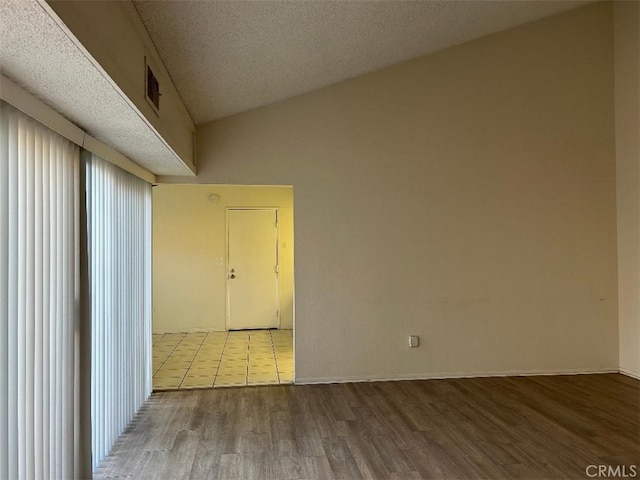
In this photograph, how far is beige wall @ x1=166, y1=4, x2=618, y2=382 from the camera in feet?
14.4

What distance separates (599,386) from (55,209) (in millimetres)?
4724

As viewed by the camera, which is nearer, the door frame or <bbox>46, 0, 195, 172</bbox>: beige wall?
<bbox>46, 0, 195, 172</bbox>: beige wall

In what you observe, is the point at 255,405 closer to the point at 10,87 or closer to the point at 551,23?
the point at 10,87

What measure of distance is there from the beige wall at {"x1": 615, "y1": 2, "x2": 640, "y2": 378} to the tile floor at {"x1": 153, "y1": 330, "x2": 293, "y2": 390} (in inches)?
140

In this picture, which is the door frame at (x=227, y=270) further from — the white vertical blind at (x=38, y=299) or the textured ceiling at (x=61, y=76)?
the white vertical blind at (x=38, y=299)

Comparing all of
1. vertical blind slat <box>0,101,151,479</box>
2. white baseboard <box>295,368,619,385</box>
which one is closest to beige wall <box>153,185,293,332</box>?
white baseboard <box>295,368,619,385</box>

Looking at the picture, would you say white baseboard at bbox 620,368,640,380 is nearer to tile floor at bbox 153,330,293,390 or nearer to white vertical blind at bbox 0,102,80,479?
tile floor at bbox 153,330,293,390

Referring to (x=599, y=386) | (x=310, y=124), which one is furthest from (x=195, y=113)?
(x=599, y=386)

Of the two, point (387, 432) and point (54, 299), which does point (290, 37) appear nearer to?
point (54, 299)

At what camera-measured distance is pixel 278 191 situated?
725 centimetres

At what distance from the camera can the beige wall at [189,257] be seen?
6910 mm

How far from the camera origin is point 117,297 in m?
3.19

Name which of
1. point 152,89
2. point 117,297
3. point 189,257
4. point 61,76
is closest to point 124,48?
point 61,76

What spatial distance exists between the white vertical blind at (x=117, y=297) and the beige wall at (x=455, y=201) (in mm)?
1031
